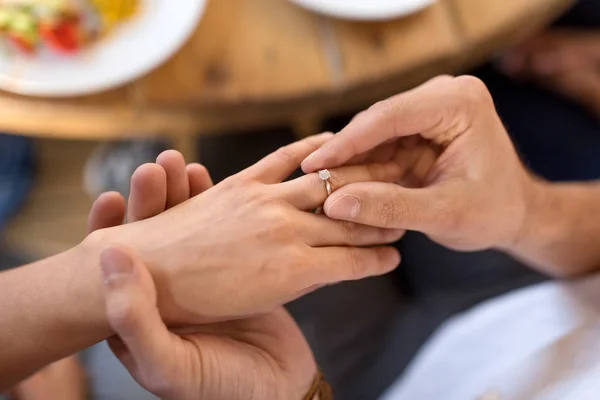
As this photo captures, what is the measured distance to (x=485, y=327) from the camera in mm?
716

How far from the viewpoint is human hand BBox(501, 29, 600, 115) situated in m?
0.98

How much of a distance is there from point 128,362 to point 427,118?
34 centimetres

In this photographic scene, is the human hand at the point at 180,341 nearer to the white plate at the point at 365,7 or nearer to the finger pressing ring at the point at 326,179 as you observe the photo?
the finger pressing ring at the point at 326,179

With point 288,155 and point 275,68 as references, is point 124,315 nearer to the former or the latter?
point 288,155

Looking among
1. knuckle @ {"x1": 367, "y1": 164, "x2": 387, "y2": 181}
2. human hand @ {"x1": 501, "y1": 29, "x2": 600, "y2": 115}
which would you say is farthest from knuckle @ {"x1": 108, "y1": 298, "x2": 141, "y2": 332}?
human hand @ {"x1": 501, "y1": 29, "x2": 600, "y2": 115}

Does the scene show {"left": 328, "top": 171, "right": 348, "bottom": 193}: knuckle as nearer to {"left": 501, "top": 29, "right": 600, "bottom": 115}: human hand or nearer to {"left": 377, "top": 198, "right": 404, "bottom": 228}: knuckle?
{"left": 377, "top": 198, "right": 404, "bottom": 228}: knuckle

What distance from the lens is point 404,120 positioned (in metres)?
0.54

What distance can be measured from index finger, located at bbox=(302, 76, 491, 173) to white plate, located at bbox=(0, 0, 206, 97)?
26 centimetres

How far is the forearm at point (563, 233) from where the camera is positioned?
0.67 metres

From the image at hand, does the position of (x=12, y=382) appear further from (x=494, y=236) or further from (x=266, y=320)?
(x=494, y=236)

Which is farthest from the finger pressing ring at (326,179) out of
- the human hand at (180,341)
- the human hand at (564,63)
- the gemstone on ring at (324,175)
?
the human hand at (564,63)

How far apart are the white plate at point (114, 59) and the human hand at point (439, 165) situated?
262 millimetres

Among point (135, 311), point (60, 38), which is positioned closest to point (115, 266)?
point (135, 311)

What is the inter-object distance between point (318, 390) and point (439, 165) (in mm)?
249
